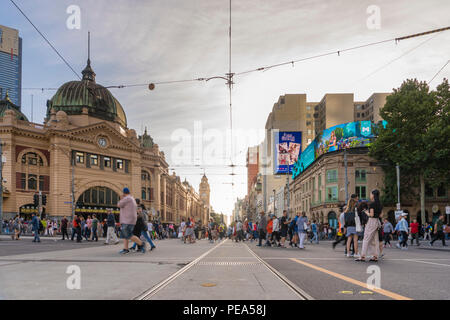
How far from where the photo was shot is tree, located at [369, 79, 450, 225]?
39281mm

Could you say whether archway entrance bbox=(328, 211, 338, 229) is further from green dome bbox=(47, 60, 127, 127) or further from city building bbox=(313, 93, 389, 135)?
green dome bbox=(47, 60, 127, 127)

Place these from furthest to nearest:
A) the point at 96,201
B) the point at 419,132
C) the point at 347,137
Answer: the point at 96,201 < the point at 347,137 < the point at 419,132

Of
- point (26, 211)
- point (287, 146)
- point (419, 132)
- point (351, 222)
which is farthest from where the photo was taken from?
point (287, 146)

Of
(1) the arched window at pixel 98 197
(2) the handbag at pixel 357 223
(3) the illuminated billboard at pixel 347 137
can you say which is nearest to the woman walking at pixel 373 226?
(2) the handbag at pixel 357 223

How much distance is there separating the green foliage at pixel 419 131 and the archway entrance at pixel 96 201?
1489 inches

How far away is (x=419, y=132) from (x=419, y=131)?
11cm

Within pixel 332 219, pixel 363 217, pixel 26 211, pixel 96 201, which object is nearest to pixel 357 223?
pixel 363 217

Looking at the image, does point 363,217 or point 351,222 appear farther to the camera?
point 351,222

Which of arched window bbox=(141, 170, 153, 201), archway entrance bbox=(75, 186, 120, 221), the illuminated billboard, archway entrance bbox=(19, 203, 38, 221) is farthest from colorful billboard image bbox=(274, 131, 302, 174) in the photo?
archway entrance bbox=(19, 203, 38, 221)

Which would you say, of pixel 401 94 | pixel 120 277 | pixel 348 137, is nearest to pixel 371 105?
pixel 348 137

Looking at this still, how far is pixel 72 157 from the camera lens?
183 feet

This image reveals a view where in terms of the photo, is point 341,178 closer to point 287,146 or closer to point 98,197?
point 287,146

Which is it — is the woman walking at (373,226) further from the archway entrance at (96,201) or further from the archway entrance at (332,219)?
the archway entrance at (96,201)

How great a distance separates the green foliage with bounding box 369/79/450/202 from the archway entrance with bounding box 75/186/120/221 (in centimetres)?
3781
